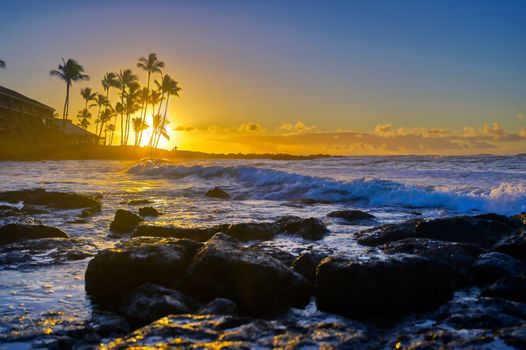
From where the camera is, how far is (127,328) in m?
3.59

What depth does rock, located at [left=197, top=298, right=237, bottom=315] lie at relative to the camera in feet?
12.2

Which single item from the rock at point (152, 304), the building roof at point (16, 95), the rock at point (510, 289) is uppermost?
the building roof at point (16, 95)

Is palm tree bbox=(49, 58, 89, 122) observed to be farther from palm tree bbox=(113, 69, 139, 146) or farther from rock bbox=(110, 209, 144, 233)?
rock bbox=(110, 209, 144, 233)

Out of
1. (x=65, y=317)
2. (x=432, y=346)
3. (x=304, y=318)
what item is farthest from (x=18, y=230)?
(x=432, y=346)

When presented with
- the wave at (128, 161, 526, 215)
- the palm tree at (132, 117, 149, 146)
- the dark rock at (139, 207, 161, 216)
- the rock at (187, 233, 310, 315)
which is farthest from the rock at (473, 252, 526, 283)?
the palm tree at (132, 117, 149, 146)

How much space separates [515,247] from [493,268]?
38.8 inches

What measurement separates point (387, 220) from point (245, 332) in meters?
7.38

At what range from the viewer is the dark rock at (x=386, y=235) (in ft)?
22.6

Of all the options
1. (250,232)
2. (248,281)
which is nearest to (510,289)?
(248,281)

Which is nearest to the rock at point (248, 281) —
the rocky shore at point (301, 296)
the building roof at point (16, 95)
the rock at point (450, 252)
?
the rocky shore at point (301, 296)

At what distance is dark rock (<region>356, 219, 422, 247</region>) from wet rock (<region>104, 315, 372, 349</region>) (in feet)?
11.6

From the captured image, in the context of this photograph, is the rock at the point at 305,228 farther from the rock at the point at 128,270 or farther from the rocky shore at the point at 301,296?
the rock at the point at 128,270

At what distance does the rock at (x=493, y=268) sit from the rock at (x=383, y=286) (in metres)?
0.85

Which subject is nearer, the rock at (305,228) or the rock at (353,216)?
the rock at (305,228)
